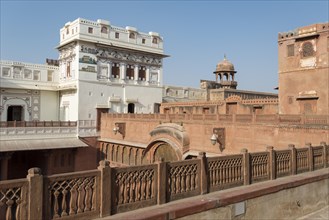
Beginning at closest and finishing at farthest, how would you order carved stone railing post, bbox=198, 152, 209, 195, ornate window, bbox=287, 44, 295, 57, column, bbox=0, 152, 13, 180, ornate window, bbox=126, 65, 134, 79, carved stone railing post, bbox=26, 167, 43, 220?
carved stone railing post, bbox=26, 167, 43, 220, carved stone railing post, bbox=198, 152, 209, 195, column, bbox=0, 152, 13, 180, ornate window, bbox=287, 44, 295, 57, ornate window, bbox=126, 65, 134, 79

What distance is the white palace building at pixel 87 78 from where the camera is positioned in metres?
25.3

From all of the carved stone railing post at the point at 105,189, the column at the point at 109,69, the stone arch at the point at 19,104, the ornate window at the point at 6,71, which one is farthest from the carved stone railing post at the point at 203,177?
the ornate window at the point at 6,71

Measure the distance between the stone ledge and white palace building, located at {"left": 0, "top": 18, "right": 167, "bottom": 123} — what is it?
67.5 feet

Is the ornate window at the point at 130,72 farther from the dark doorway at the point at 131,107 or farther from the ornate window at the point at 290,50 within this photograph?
the ornate window at the point at 290,50

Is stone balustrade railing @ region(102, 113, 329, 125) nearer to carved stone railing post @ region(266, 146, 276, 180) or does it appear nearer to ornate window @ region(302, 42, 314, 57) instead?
carved stone railing post @ region(266, 146, 276, 180)

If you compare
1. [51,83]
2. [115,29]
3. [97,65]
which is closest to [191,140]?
[97,65]

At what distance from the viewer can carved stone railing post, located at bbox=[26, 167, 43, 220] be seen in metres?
4.09

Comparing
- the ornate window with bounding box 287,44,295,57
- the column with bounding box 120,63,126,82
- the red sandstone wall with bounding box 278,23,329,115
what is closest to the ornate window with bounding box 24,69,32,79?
the column with bounding box 120,63,126,82

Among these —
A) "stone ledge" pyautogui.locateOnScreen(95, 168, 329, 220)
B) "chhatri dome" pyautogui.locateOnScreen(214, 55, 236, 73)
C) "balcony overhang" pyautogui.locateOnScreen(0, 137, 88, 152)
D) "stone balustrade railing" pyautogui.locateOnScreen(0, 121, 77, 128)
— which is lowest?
"balcony overhang" pyautogui.locateOnScreen(0, 137, 88, 152)

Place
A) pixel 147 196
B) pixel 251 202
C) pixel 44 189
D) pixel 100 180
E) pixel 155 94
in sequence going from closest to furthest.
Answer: pixel 44 189 < pixel 100 180 < pixel 147 196 < pixel 251 202 < pixel 155 94

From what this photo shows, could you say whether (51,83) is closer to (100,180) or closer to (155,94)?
(155,94)

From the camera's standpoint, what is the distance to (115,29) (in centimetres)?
2742

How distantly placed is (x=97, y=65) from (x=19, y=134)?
8.57m

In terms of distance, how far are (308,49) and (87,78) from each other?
17.3 m
